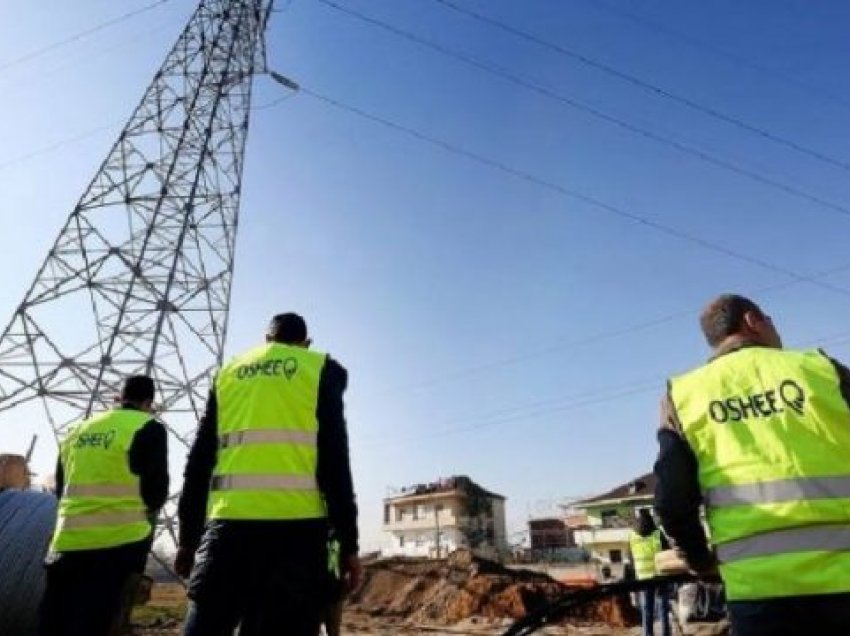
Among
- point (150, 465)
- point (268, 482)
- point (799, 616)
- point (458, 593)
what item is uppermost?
point (458, 593)

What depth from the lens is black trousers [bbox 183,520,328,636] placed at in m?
2.50

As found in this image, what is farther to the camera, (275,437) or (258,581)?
(275,437)

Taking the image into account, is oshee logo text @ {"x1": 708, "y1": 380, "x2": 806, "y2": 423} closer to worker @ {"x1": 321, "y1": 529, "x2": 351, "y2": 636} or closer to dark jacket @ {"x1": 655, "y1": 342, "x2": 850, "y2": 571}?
dark jacket @ {"x1": 655, "y1": 342, "x2": 850, "y2": 571}

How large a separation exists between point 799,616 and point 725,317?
109 centimetres

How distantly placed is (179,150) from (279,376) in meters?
16.0

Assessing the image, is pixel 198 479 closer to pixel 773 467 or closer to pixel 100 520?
pixel 100 520

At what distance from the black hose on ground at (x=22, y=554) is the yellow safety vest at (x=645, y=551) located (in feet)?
25.0

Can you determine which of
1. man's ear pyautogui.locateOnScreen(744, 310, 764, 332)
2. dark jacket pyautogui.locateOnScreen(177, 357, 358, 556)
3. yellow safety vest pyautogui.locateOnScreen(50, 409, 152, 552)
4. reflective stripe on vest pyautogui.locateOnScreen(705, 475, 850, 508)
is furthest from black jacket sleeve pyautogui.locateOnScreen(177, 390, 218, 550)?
man's ear pyautogui.locateOnScreen(744, 310, 764, 332)

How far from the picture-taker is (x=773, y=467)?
2.17m

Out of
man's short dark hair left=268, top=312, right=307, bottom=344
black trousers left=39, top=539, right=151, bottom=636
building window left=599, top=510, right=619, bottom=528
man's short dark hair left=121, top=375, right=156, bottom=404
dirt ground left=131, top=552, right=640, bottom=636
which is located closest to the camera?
man's short dark hair left=268, top=312, right=307, bottom=344

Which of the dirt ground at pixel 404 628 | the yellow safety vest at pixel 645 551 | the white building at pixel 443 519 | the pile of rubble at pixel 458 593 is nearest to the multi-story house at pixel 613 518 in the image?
the white building at pixel 443 519

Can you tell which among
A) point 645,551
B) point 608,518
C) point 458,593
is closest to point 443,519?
point 608,518

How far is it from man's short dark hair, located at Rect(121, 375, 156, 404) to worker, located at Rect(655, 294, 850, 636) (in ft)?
10.6

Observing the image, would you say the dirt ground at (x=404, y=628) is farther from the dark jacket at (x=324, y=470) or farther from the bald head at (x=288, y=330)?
the bald head at (x=288, y=330)
